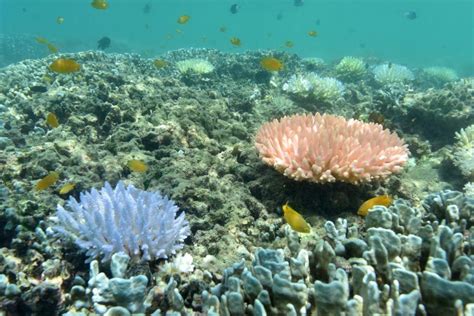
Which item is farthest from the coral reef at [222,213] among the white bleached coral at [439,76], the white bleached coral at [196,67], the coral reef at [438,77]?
the white bleached coral at [439,76]

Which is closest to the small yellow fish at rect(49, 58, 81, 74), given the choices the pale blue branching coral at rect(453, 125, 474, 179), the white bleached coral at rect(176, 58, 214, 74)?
the white bleached coral at rect(176, 58, 214, 74)

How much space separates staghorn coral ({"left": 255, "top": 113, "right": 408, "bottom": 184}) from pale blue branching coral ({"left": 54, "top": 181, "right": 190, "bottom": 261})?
144cm

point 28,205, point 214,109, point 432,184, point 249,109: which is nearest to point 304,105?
point 249,109

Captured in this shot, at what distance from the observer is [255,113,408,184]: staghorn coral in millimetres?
4000

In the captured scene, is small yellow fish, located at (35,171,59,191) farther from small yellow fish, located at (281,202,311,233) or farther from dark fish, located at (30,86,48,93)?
dark fish, located at (30,86,48,93)

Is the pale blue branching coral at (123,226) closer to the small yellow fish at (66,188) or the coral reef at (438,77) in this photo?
the small yellow fish at (66,188)

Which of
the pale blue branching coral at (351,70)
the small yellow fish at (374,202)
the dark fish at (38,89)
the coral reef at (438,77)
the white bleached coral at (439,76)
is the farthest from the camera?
the white bleached coral at (439,76)

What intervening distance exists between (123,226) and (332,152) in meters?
2.35

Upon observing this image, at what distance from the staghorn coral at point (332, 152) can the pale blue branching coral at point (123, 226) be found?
1.44 meters

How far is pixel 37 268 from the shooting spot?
133 inches

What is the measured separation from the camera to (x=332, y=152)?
4051 mm

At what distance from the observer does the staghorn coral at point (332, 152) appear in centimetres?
400

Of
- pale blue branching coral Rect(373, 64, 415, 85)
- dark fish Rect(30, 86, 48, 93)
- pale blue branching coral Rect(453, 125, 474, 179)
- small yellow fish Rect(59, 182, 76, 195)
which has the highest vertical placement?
pale blue branching coral Rect(373, 64, 415, 85)

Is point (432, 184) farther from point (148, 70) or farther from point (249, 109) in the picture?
point (148, 70)
